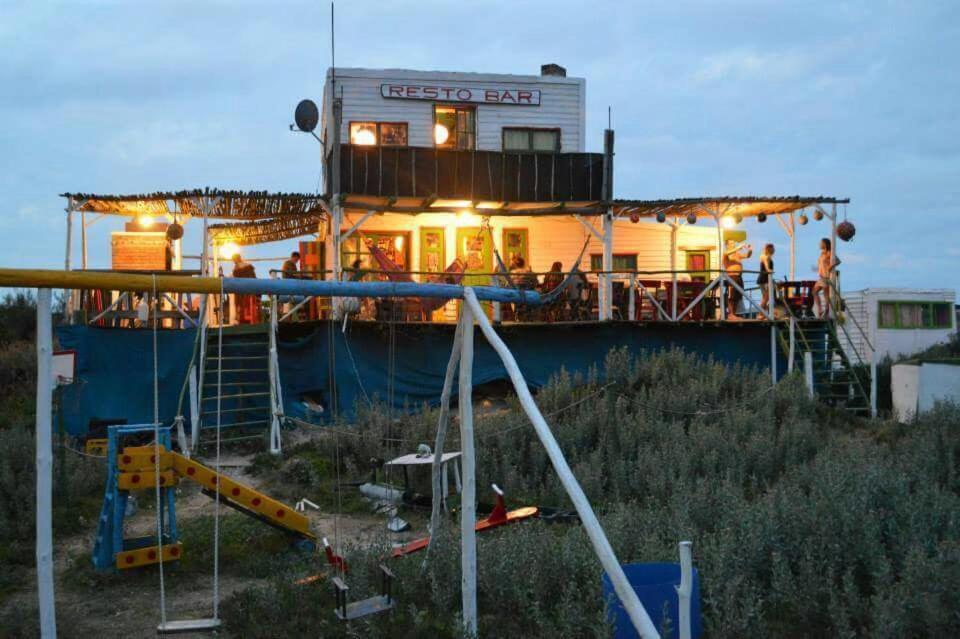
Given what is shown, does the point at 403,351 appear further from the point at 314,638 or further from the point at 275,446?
the point at 314,638

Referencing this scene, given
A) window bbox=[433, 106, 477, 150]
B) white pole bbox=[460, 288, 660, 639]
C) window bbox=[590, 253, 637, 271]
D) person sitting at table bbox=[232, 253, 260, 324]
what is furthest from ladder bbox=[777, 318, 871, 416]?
white pole bbox=[460, 288, 660, 639]

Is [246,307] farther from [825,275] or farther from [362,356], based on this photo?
[825,275]

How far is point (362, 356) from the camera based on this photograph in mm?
17547

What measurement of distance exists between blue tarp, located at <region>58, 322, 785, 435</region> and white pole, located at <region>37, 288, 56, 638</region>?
9497 mm

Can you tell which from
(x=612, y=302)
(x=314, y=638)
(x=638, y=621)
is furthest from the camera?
(x=612, y=302)

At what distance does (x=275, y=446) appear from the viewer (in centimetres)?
1411

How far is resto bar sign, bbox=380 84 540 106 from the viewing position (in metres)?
21.7

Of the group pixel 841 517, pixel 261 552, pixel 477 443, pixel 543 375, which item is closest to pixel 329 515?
pixel 261 552

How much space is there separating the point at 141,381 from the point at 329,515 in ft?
24.2

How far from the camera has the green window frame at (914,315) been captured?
3225 centimetres

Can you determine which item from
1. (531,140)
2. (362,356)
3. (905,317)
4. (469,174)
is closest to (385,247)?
(469,174)

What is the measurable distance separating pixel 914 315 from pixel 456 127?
66.7ft

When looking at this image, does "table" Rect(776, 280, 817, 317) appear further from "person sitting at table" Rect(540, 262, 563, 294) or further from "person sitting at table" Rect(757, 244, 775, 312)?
"person sitting at table" Rect(540, 262, 563, 294)

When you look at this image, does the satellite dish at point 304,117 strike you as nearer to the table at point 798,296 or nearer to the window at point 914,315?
the table at point 798,296
